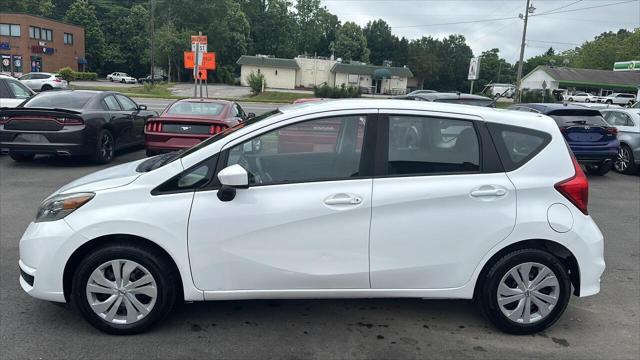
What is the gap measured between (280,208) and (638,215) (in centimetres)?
698

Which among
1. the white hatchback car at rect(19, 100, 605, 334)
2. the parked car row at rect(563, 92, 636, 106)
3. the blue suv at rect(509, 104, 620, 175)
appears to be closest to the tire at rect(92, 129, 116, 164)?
the white hatchback car at rect(19, 100, 605, 334)

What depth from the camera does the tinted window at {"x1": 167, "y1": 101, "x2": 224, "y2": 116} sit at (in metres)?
10.3

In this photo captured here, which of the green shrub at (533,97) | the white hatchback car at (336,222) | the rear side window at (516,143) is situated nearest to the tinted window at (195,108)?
the white hatchback car at (336,222)

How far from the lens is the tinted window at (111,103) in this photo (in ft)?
34.8

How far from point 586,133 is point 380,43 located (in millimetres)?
109582

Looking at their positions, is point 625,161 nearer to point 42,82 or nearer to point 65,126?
point 65,126

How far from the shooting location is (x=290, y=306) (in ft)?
13.9

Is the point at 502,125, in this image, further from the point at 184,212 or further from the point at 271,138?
the point at 184,212

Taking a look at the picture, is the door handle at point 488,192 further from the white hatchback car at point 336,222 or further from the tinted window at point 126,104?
the tinted window at point 126,104

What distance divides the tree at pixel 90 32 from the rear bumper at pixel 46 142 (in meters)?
78.0

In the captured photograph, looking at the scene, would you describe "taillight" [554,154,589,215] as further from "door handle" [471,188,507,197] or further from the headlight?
the headlight

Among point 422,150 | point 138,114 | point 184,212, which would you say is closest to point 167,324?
point 184,212

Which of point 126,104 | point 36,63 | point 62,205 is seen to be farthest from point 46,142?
point 36,63

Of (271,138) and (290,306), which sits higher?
(271,138)
